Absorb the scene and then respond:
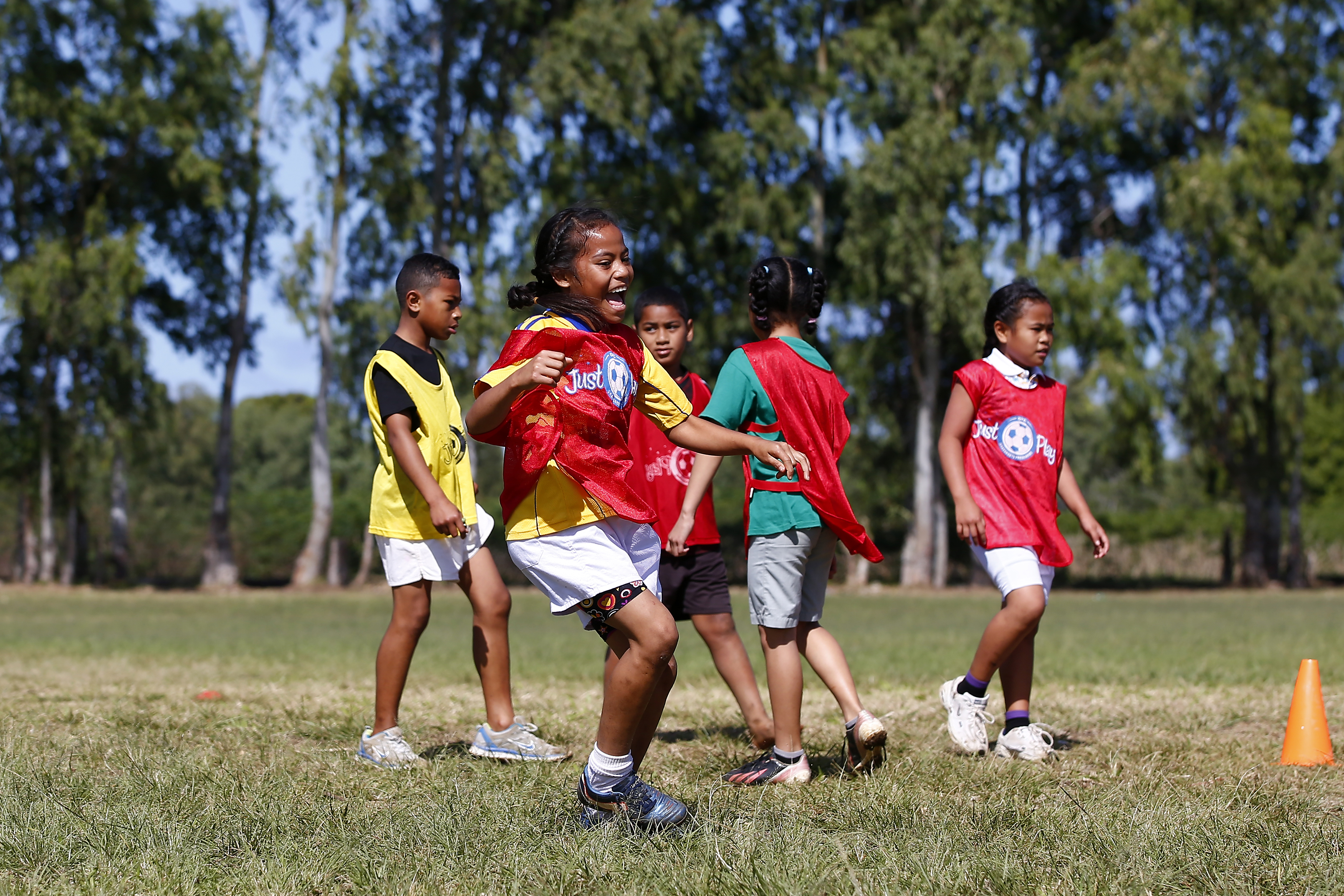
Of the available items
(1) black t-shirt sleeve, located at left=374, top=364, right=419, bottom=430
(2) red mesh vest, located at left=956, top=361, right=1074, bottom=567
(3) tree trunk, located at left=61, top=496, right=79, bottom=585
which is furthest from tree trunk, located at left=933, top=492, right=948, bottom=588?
(1) black t-shirt sleeve, located at left=374, top=364, right=419, bottom=430

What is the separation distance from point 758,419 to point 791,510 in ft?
1.23

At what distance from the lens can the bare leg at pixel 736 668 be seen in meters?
4.72

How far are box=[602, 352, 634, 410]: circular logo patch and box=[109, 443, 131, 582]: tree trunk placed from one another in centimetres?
2685

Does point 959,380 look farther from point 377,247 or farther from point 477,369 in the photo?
point 377,247

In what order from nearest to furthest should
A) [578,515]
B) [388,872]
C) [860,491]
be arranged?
[388,872] < [578,515] < [860,491]

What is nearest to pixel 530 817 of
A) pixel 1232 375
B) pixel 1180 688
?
pixel 1180 688

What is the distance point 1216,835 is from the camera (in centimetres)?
309

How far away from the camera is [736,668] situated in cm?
489

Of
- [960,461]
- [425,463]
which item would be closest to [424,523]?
[425,463]

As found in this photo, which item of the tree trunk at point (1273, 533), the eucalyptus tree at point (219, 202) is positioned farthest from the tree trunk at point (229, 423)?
the tree trunk at point (1273, 533)

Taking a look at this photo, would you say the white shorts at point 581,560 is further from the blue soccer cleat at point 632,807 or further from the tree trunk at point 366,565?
the tree trunk at point 366,565

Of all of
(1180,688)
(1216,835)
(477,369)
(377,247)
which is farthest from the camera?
(377,247)

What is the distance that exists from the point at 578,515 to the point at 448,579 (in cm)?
174

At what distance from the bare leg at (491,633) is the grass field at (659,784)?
0.26 m
